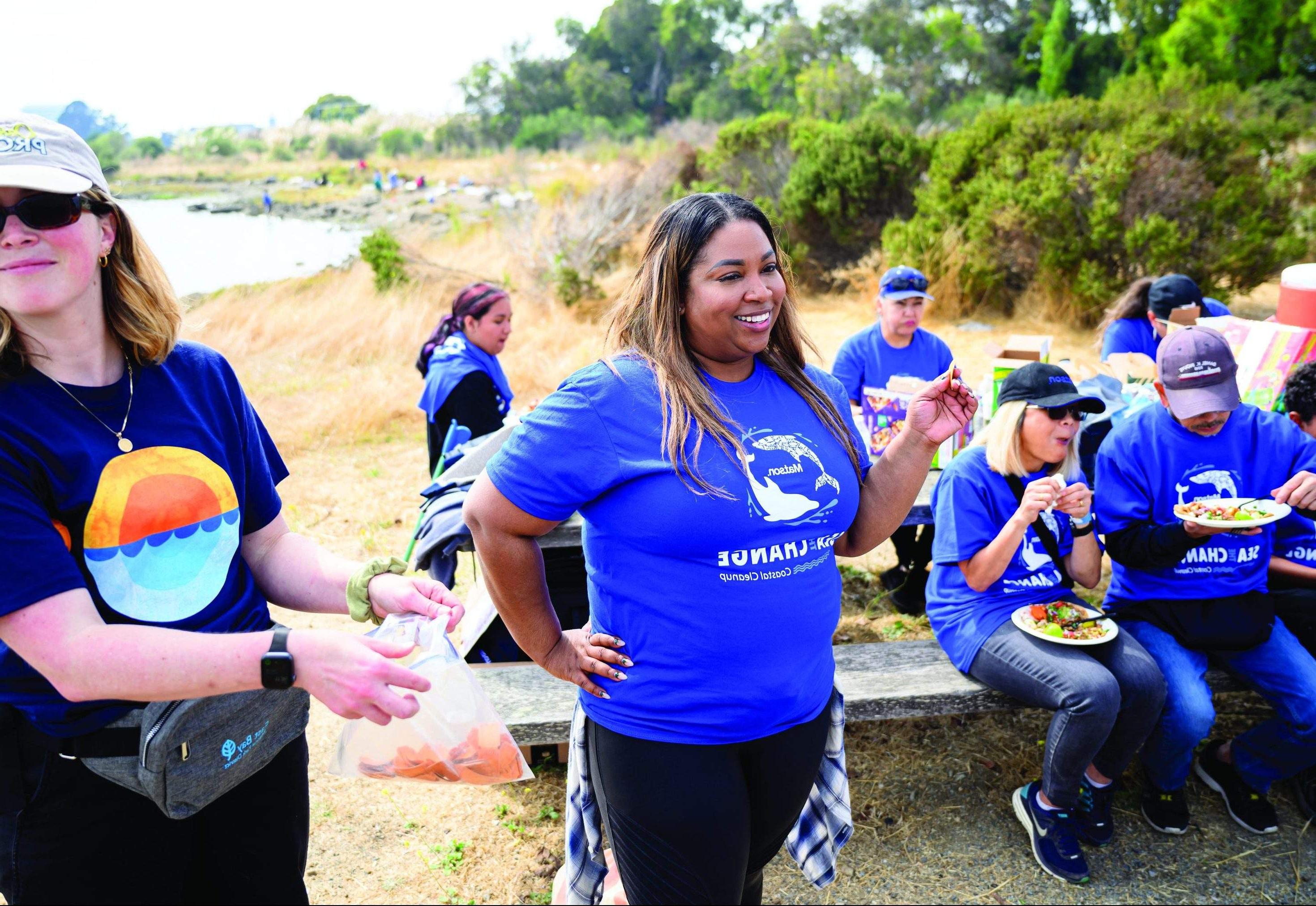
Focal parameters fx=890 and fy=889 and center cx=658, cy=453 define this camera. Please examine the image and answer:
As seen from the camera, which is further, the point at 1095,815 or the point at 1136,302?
the point at 1136,302

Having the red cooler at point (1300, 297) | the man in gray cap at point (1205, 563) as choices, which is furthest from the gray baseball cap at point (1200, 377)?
the red cooler at point (1300, 297)

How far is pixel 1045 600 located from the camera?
10.3ft

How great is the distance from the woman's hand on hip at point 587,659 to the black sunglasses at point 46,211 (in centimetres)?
120

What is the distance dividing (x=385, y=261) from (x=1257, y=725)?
12.8 metres

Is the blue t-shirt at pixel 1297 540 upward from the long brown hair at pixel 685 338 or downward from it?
downward

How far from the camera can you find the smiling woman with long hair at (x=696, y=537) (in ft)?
5.57

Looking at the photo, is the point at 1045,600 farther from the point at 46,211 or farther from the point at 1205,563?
the point at 46,211

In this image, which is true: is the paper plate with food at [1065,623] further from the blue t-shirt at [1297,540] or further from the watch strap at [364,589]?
the watch strap at [364,589]

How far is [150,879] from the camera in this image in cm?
162

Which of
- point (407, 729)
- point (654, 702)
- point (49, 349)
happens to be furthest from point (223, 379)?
point (654, 702)

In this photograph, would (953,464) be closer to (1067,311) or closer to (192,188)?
(1067,311)

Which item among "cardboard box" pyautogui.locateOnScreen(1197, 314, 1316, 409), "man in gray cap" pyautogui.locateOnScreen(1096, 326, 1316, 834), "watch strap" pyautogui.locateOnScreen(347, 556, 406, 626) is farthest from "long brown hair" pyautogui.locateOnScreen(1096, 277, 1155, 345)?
"watch strap" pyautogui.locateOnScreen(347, 556, 406, 626)

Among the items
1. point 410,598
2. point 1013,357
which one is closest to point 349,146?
point 1013,357

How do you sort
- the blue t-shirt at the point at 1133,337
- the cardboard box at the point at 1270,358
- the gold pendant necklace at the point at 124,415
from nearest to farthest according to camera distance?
the gold pendant necklace at the point at 124,415
the cardboard box at the point at 1270,358
the blue t-shirt at the point at 1133,337
